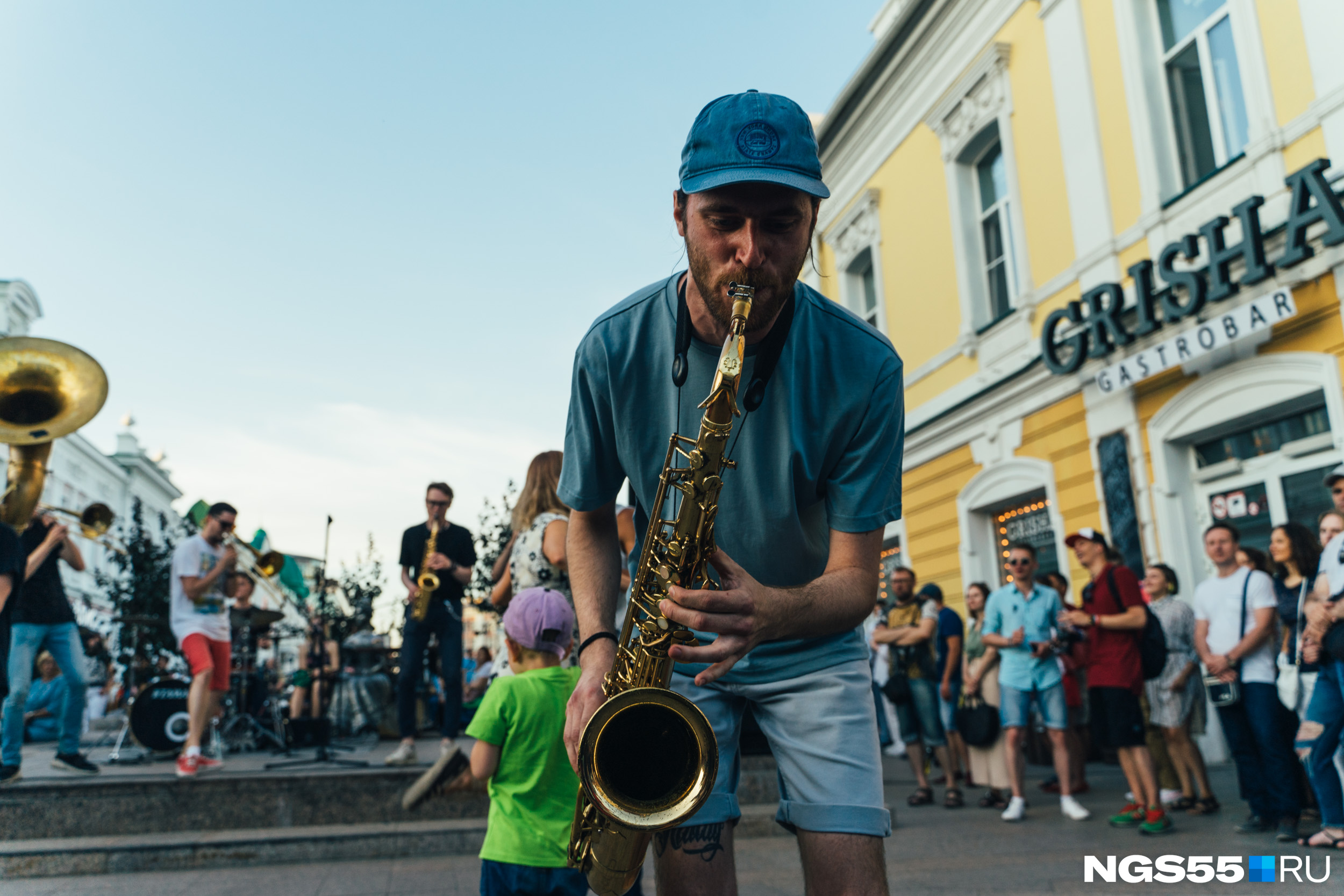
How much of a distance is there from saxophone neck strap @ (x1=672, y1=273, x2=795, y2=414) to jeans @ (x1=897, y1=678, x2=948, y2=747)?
7023 mm

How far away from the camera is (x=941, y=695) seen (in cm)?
902

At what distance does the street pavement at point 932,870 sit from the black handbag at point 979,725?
1.11m

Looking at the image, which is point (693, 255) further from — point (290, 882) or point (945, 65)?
point (945, 65)

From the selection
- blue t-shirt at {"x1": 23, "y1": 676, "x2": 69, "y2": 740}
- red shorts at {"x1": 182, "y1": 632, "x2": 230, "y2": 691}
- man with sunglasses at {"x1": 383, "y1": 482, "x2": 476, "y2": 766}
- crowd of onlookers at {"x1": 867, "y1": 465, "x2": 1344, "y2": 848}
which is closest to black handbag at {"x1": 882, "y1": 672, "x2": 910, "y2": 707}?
crowd of onlookers at {"x1": 867, "y1": 465, "x2": 1344, "y2": 848}

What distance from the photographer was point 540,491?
5.34m

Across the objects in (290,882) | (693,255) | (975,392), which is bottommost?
(290,882)

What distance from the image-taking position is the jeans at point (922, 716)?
8.38 metres

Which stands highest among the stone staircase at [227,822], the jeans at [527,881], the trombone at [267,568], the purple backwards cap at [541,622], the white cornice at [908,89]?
the white cornice at [908,89]

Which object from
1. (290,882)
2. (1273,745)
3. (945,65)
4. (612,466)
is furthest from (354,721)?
(945,65)

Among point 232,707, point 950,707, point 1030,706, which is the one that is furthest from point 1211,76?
point 232,707

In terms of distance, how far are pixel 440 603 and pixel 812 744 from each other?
5611mm

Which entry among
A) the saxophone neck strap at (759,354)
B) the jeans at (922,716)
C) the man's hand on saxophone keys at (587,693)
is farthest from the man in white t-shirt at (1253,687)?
the man's hand on saxophone keys at (587,693)

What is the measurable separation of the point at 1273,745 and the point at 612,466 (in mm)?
5872

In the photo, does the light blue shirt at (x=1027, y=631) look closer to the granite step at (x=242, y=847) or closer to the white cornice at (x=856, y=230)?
the granite step at (x=242, y=847)
